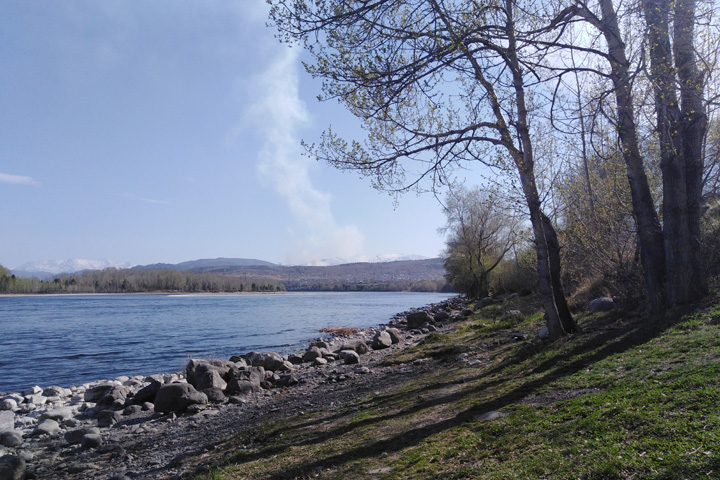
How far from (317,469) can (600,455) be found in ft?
9.47

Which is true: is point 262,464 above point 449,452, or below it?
below


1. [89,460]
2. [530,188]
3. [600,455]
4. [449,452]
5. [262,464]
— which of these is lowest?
[89,460]

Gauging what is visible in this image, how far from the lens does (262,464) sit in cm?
582

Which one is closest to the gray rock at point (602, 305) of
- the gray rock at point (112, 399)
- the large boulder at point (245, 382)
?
the large boulder at point (245, 382)

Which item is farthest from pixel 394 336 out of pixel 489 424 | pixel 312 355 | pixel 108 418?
pixel 489 424

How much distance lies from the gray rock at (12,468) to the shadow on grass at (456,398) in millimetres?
3834

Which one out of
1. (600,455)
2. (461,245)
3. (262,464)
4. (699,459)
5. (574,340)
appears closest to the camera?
(699,459)

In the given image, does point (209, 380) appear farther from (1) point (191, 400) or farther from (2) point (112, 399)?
(2) point (112, 399)

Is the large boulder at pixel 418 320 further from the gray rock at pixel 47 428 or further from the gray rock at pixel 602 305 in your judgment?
the gray rock at pixel 47 428

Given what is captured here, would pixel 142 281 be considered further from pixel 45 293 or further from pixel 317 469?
pixel 317 469

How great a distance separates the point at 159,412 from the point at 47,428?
2302 millimetres

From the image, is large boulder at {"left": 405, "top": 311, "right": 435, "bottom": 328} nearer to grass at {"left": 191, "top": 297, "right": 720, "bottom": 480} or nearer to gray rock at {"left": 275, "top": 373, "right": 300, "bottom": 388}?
gray rock at {"left": 275, "top": 373, "right": 300, "bottom": 388}

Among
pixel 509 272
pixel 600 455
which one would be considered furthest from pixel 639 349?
pixel 509 272

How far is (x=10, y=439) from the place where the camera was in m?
9.72
